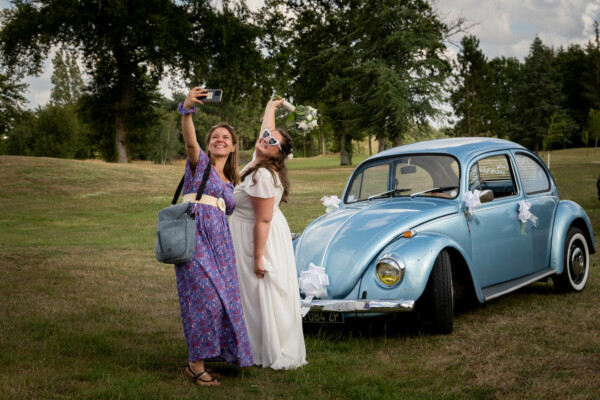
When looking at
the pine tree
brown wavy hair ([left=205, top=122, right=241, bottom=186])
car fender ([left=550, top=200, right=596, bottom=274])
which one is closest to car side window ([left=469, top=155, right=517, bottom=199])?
car fender ([left=550, top=200, right=596, bottom=274])

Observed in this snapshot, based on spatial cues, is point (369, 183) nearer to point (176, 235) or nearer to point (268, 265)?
point (268, 265)

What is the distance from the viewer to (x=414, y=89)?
42594 mm

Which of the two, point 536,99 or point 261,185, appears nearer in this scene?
point 261,185

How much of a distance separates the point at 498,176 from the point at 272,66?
3074cm

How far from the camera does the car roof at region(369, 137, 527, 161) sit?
6.43 m

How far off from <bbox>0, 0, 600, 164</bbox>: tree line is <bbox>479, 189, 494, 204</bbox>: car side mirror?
90.2 feet

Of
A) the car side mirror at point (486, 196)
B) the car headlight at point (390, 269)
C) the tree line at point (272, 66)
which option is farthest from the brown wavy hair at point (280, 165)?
the tree line at point (272, 66)

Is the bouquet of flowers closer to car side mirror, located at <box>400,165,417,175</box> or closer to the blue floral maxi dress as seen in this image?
the blue floral maxi dress

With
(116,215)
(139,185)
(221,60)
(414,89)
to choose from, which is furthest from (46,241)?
(414,89)

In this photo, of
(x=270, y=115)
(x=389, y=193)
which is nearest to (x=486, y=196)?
(x=389, y=193)

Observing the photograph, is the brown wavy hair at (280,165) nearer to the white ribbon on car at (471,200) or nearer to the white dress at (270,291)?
the white dress at (270,291)

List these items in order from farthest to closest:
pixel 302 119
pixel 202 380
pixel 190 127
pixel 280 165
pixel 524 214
A: pixel 524 214 → pixel 302 119 → pixel 280 165 → pixel 202 380 → pixel 190 127

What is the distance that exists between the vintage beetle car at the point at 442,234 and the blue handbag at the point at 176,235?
1.56 m

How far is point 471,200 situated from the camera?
5957 mm
